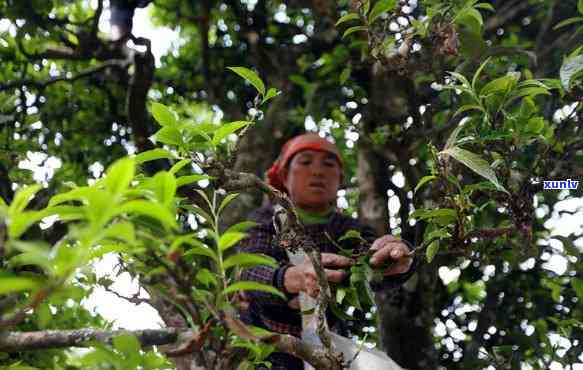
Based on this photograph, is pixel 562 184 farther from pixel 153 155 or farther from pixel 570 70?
pixel 153 155

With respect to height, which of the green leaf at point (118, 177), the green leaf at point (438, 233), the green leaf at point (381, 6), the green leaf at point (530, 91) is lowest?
the green leaf at point (438, 233)

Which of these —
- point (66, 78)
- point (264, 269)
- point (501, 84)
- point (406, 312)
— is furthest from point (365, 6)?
point (66, 78)

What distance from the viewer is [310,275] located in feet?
8.00

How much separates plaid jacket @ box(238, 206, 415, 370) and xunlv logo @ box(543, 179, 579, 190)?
618mm

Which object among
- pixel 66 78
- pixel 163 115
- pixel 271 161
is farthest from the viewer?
pixel 271 161

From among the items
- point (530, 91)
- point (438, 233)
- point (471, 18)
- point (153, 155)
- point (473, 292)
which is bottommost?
point (473, 292)

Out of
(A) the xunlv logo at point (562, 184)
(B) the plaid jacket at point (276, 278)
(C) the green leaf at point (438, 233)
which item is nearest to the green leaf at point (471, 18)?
(A) the xunlv logo at point (562, 184)

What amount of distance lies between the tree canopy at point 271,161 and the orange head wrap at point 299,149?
13 centimetres

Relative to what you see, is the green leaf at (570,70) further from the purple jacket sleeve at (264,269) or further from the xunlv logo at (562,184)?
the purple jacket sleeve at (264,269)

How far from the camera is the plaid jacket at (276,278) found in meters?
2.76

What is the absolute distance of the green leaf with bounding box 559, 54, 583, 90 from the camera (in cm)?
213

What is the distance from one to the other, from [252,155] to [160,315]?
2129 millimetres

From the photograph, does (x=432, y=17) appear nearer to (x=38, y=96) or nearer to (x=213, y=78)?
(x=38, y=96)

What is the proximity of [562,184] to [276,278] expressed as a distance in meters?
0.96
